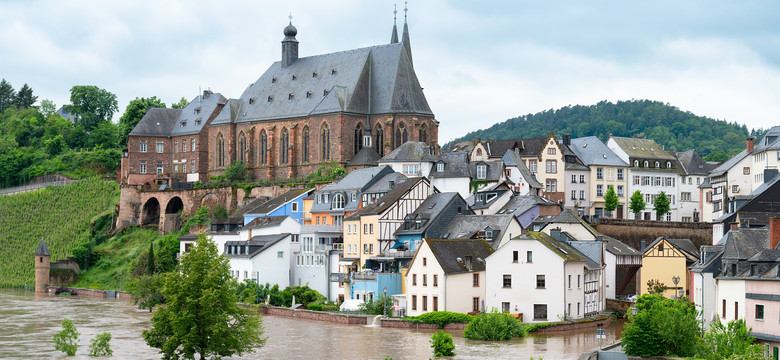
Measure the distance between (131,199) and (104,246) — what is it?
6.82 meters

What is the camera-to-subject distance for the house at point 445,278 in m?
65.2

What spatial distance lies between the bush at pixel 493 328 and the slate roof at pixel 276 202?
35312 millimetres

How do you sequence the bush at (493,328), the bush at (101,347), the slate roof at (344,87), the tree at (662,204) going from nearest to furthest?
the bush at (101,347)
the bush at (493,328)
the tree at (662,204)
the slate roof at (344,87)

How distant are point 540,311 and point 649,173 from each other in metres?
42.4

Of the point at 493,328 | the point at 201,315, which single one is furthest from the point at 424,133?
the point at 201,315

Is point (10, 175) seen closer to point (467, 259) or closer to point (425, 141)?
point (425, 141)

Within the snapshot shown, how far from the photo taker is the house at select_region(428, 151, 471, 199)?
3445 inches

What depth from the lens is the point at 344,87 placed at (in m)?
110

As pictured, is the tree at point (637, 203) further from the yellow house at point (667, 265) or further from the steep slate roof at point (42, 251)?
the steep slate roof at point (42, 251)

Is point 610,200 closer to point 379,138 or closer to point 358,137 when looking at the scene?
point 379,138

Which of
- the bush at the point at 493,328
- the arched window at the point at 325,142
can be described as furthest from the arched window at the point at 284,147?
the bush at the point at 493,328

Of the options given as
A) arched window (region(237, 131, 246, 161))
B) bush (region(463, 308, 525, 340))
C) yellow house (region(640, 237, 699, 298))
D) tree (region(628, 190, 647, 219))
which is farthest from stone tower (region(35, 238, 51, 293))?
bush (region(463, 308, 525, 340))

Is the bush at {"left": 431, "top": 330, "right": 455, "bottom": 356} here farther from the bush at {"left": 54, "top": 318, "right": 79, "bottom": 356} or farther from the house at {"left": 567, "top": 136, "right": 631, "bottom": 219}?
the house at {"left": 567, "top": 136, "right": 631, "bottom": 219}

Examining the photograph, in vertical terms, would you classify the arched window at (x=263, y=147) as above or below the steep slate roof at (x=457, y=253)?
above
